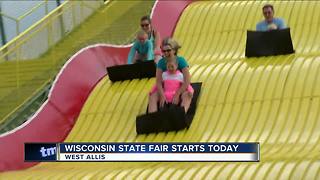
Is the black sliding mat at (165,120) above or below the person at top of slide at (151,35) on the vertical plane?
below

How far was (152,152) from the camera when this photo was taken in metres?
6.07

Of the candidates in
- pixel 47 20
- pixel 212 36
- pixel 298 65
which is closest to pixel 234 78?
pixel 298 65

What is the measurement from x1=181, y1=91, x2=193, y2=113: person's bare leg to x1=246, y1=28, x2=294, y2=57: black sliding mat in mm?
1556

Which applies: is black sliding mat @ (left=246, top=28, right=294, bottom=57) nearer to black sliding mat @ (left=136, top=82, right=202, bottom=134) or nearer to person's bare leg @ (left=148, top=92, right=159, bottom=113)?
black sliding mat @ (left=136, top=82, right=202, bottom=134)

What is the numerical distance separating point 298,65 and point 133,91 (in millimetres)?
2056

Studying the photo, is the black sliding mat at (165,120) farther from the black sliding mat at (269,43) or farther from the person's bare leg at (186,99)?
the black sliding mat at (269,43)

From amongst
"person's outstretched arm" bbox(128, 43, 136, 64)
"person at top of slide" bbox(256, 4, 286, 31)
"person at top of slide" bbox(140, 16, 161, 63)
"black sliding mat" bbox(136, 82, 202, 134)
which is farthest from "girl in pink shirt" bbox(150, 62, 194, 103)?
"person at top of slide" bbox(256, 4, 286, 31)

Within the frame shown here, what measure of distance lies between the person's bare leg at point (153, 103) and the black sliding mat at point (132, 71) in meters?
1.04

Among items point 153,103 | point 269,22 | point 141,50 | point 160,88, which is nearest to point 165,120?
point 153,103

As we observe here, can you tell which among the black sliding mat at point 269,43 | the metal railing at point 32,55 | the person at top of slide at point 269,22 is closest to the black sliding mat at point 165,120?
the black sliding mat at point 269,43

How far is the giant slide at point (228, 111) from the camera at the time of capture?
6.23m

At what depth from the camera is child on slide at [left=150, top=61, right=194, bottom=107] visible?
317 inches

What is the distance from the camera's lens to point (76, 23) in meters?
11.6

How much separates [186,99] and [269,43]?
1.72 metres
